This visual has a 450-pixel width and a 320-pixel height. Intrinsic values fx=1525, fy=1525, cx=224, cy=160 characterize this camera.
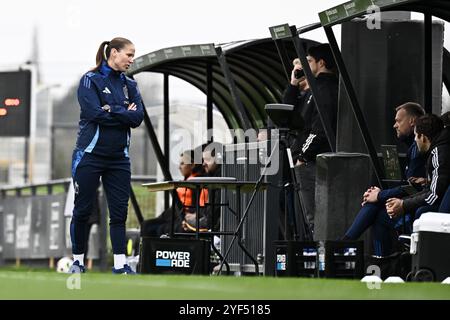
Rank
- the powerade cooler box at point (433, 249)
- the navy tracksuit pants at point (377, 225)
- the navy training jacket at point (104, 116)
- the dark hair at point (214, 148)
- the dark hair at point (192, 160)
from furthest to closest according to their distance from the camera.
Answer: the dark hair at point (192, 160), the dark hair at point (214, 148), the navy tracksuit pants at point (377, 225), the navy training jacket at point (104, 116), the powerade cooler box at point (433, 249)

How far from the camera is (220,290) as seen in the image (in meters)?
8.62

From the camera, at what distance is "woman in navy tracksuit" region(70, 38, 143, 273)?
41.3ft

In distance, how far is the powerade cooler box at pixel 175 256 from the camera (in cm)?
1222

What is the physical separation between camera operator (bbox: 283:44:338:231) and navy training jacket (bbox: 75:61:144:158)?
2.29 m

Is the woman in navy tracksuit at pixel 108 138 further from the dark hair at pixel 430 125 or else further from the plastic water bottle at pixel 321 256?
the dark hair at pixel 430 125

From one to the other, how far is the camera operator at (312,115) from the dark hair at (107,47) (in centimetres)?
242

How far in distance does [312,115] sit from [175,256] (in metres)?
2.85

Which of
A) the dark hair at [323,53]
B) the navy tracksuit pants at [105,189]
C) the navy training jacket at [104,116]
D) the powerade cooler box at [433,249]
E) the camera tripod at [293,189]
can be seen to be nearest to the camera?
the powerade cooler box at [433,249]

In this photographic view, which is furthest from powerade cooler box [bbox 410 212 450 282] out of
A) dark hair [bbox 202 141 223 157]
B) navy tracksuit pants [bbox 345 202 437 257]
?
dark hair [bbox 202 141 223 157]

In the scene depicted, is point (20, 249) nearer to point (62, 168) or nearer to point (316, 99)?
point (316, 99)

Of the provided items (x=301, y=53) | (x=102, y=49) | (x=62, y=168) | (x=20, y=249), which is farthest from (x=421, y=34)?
(x=62, y=168)

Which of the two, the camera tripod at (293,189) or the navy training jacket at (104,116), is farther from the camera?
the camera tripod at (293,189)

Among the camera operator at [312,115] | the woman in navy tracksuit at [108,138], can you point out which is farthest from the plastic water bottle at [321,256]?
the camera operator at [312,115]

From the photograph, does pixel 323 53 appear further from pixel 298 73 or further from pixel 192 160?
pixel 192 160
